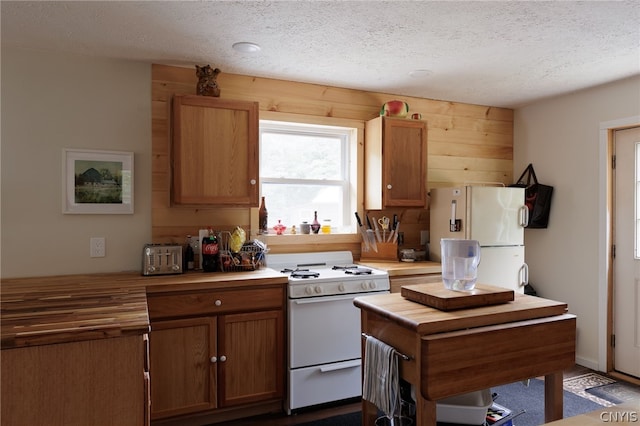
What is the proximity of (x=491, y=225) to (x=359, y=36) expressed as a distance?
6.02ft

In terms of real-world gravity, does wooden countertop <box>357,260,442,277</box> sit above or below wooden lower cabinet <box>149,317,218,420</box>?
above

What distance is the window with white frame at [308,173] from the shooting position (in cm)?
348

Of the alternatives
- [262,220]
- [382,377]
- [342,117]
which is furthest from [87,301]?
[342,117]

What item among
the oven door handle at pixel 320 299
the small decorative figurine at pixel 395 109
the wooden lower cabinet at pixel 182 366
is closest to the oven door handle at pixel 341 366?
the oven door handle at pixel 320 299

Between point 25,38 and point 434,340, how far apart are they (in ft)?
9.33

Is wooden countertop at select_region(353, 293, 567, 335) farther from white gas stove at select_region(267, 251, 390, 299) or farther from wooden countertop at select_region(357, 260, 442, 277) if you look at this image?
wooden countertop at select_region(357, 260, 442, 277)

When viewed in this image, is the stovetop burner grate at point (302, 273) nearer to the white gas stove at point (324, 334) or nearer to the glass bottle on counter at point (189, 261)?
the white gas stove at point (324, 334)

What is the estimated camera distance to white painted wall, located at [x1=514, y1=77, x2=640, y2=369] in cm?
354

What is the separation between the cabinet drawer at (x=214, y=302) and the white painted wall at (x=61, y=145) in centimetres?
64

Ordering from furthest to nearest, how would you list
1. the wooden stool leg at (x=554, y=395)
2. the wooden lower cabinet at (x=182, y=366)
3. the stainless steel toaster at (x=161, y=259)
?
the stainless steel toaster at (x=161, y=259), the wooden lower cabinet at (x=182, y=366), the wooden stool leg at (x=554, y=395)

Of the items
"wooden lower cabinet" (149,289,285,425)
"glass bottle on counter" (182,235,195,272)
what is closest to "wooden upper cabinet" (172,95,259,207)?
"glass bottle on counter" (182,235,195,272)

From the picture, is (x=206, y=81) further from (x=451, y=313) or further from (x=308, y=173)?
(x=451, y=313)

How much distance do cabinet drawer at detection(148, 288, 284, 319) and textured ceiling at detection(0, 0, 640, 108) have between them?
1556mm

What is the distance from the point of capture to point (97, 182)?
2.88 meters
